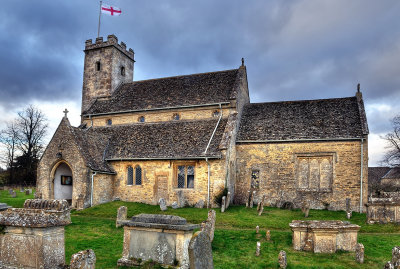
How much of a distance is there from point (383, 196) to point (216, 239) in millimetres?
10457

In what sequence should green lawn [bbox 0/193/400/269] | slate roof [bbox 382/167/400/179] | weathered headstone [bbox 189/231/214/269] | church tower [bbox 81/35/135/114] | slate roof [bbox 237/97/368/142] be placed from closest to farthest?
weathered headstone [bbox 189/231/214/269] < green lawn [bbox 0/193/400/269] < slate roof [bbox 237/97/368/142] < church tower [bbox 81/35/135/114] < slate roof [bbox 382/167/400/179]

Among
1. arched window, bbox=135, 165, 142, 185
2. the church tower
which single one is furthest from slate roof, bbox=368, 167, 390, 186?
arched window, bbox=135, 165, 142, 185

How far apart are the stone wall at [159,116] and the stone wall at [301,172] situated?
12.6ft

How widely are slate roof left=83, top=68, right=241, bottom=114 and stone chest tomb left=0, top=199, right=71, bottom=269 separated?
19.7 metres

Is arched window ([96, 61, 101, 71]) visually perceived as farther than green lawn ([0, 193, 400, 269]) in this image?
Yes

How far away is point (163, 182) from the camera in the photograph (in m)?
23.6

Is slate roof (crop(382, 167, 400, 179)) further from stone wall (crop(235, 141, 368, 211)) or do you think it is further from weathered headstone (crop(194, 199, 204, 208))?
weathered headstone (crop(194, 199, 204, 208))

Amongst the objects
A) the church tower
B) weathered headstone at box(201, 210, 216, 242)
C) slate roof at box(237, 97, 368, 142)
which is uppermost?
the church tower

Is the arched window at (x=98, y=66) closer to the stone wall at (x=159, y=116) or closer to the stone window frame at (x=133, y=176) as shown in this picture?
the stone wall at (x=159, y=116)

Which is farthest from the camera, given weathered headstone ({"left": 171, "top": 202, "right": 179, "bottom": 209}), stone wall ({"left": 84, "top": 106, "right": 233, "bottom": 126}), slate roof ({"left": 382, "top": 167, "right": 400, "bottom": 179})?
slate roof ({"left": 382, "top": 167, "right": 400, "bottom": 179})

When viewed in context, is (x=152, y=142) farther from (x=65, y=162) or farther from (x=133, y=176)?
(x=65, y=162)

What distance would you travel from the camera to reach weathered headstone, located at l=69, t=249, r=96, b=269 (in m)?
6.38

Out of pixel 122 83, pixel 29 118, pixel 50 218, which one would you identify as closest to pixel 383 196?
pixel 50 218

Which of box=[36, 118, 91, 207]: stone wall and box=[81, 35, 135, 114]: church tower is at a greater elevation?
box=[81, 35, 135, 114]: church tower
